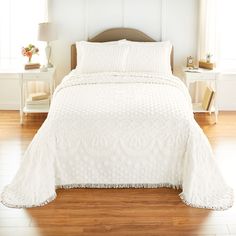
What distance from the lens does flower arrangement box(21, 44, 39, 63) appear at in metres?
6.29

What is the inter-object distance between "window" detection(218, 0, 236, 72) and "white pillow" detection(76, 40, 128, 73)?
4.36ft

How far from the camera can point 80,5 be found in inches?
254

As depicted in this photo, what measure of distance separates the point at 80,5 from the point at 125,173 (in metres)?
2.89

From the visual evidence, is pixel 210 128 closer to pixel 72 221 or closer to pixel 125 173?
pixel 125 173

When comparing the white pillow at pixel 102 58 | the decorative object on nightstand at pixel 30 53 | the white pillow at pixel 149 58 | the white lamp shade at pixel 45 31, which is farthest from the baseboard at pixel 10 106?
the white pillow at pixel 149 58

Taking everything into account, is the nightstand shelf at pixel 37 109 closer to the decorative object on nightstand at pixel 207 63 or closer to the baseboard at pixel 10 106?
the baseboard at pixel 10 106

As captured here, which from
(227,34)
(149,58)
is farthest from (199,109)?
(227,34)

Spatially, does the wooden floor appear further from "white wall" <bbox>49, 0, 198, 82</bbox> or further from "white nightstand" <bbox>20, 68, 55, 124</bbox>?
"white wall" <bbox>49, 0, 198, 82</bbox>

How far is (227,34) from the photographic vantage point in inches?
260

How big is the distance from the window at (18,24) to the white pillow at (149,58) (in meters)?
1.21

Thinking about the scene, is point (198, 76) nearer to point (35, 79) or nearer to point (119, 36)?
point (119, 36)

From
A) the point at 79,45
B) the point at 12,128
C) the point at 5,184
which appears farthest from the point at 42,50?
the point at 5,184

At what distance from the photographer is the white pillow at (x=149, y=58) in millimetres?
5852

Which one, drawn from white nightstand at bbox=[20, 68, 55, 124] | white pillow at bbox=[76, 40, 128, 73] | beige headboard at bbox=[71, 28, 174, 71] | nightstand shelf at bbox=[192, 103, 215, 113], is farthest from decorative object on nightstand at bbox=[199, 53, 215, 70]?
white nightstand at bbox=[20, 68, 55, 124]
